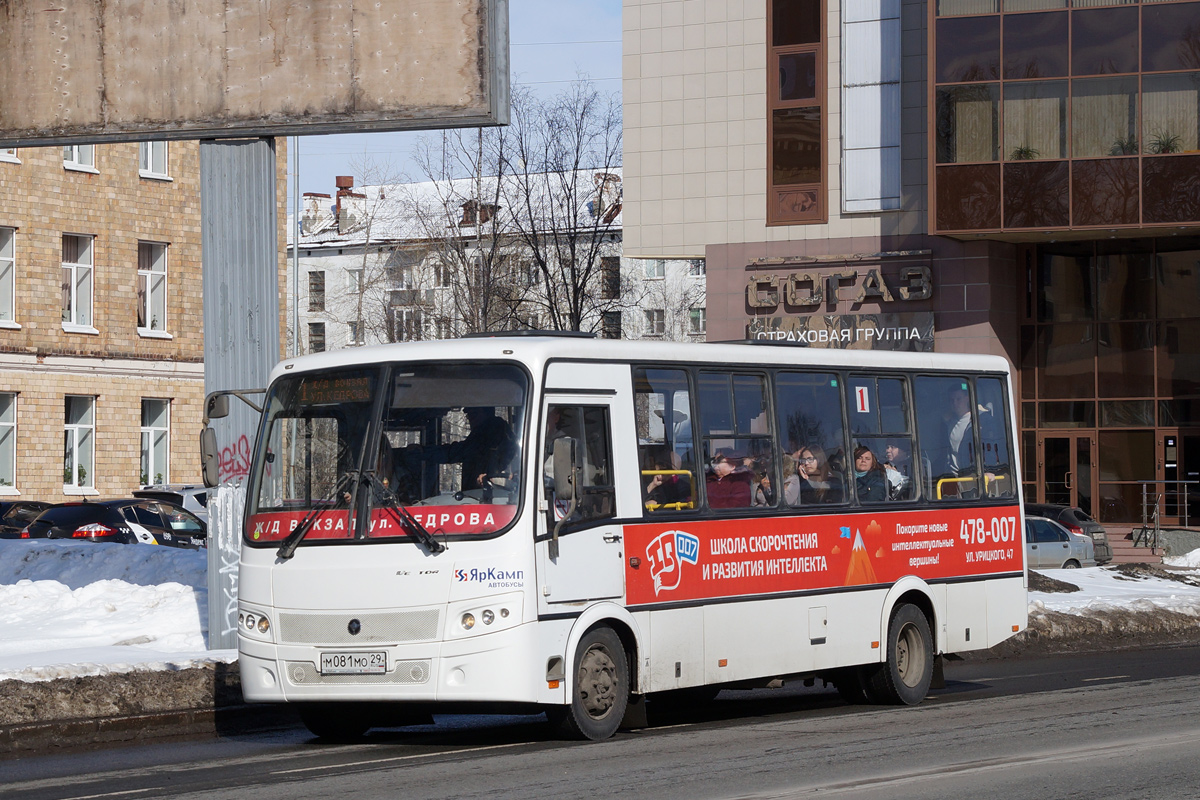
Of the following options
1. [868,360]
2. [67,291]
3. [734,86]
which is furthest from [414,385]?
[67,291]

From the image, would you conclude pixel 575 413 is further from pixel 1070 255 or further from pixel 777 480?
pixel 1070 255

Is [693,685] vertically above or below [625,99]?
below

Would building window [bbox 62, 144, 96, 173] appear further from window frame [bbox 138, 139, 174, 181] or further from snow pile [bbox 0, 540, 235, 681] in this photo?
snow pile [bbox 0, 540, 235, 681]

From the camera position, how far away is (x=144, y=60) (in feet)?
53.9

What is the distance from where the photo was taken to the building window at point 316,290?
91625 millimetres

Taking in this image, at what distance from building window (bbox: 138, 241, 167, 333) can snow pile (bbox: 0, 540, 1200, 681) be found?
24.3 meters

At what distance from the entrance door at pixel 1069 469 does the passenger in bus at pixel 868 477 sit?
30.8 meters

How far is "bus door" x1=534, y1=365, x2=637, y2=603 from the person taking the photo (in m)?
10.6

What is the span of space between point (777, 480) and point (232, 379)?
18.7 ft

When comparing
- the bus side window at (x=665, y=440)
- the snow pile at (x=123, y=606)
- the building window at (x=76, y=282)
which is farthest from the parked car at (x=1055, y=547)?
the building window at (x=76, y=282)

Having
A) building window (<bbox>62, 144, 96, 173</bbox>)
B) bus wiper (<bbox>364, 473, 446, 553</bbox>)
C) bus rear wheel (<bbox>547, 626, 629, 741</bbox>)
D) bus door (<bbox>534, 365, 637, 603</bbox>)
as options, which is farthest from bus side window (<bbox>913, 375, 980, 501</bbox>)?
building window (<bbox>62, 144, 96, 173</bbox>)

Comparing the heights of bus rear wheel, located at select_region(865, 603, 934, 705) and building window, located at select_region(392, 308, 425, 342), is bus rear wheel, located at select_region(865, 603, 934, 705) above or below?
below

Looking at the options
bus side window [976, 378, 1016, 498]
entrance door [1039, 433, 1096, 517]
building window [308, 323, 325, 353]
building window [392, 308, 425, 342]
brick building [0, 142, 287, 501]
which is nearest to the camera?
bus side window [976, 378, 1016, 498]

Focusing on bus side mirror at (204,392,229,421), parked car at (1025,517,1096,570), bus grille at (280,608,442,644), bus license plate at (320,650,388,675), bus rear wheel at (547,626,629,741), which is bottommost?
parked car at (1025,517,1096,570)
